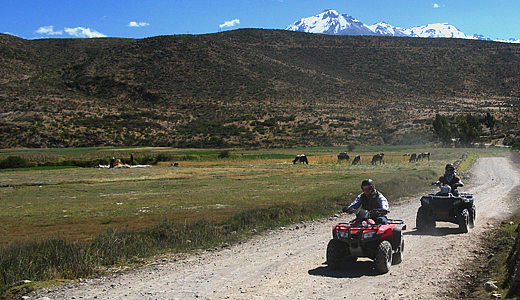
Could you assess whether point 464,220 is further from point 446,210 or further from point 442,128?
point 442,128

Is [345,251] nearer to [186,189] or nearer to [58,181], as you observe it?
[186,189]

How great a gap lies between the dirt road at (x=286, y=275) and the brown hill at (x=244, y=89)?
79356 millimetres

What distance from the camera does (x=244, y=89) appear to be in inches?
4444

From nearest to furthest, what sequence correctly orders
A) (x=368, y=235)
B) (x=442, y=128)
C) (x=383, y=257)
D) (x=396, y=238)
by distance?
(x=383, y=257), (x=368, y=235), (x=396, y=238), (x=442, y=128)

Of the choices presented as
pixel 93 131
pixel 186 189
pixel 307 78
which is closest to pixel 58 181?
pixel 186 189

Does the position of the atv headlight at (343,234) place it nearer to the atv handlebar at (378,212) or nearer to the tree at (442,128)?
the atv handlebar at (378,212)

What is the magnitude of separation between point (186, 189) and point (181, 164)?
2848cm

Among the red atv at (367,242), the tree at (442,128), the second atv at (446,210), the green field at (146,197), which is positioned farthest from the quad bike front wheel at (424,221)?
the tree at (442,128)

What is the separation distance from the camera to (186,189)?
3381 centimetres

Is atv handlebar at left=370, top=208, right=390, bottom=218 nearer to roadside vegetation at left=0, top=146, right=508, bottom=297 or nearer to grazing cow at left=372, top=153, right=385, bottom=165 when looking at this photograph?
roadside vegetation at left=0, top=146, right=508, bottom=297

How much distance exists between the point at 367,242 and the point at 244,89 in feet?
345

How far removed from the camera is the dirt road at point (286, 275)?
823 cm

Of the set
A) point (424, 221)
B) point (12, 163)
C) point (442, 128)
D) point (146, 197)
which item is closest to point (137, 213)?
point (146, 197)

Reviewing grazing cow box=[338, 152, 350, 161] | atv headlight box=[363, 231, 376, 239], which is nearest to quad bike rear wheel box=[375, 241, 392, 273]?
atv headlight box=[363, 231, 376, 239]
